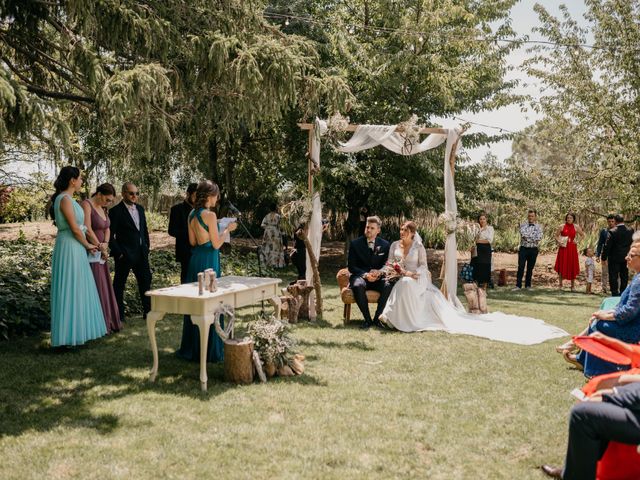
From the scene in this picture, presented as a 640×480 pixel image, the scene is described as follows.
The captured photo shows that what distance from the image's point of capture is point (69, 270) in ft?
19.7

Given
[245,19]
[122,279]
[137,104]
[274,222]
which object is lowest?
[122,279]

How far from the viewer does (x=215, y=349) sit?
5930 mm

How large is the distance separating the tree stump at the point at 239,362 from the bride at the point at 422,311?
3.18m

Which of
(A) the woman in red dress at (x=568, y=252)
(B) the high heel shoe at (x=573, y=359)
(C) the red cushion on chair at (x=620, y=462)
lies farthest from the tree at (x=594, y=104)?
(C) the red cushion on chair at (x=620, y=462)

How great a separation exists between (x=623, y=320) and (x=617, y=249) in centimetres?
787

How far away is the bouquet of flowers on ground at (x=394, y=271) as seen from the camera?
8227 millimetres

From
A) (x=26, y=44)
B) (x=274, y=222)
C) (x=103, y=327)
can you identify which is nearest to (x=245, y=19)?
(x=26, y=44)

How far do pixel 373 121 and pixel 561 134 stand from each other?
5.30m

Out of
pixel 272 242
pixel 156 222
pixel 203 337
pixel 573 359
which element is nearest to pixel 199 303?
pixel 203 337

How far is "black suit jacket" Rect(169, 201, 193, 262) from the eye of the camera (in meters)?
7.73

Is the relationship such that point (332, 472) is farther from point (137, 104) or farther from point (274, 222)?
point (274, 222)

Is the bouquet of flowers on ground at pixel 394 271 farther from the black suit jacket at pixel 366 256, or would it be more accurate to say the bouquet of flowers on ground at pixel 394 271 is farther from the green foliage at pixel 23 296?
the green foliage at pixel 23 296

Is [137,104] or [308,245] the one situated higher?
[137,104]

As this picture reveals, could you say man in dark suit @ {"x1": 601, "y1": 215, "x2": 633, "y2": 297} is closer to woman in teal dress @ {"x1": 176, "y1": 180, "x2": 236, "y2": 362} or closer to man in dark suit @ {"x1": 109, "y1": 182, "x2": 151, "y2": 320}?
woman in teal dress @ {"x1": 176, "y1": 180, "x2": 236, "y2": 362}
